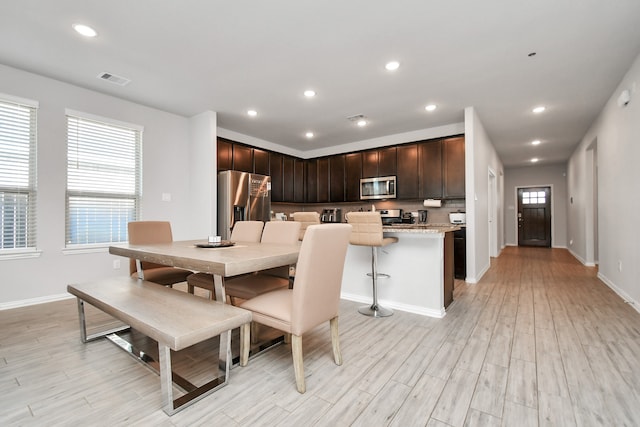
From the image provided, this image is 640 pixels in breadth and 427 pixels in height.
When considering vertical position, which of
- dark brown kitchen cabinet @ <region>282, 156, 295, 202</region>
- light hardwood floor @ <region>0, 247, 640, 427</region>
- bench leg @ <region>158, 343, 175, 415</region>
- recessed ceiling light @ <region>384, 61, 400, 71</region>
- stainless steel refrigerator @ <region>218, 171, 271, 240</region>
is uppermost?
recessed ceiling light @ <region>384, 61, 400, 71</region>

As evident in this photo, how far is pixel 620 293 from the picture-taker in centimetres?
357

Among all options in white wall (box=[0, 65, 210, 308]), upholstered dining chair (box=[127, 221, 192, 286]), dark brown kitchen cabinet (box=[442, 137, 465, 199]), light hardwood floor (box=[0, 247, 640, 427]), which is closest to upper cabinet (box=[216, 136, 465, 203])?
dark brown kitchen cabinet (box=[442, 137, 465, 199])

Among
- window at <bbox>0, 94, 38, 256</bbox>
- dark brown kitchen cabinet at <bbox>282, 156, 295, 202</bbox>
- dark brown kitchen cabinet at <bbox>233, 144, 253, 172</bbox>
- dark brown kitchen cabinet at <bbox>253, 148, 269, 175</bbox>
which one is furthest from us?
dark brown kitchen cabinet at <bbox>282, 156, 295, 202</bbox>

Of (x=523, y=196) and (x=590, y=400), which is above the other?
(x=523, y=196)

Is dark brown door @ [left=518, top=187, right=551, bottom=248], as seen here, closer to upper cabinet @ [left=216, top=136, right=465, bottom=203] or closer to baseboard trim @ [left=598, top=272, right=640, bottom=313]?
baseboard trim @ [left=598, top=272, right=640, bottom=313]

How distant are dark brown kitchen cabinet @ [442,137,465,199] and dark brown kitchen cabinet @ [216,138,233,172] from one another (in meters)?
3.71

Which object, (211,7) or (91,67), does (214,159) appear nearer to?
(91,67)

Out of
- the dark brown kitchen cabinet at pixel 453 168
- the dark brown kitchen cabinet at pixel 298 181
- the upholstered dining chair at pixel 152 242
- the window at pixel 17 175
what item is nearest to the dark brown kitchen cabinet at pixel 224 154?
the dark brown kitchen cabinet at pixel 298 181

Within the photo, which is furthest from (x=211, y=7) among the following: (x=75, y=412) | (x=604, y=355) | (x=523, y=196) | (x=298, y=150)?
(x=523, y=196)

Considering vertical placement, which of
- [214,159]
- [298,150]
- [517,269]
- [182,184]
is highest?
[298,150]

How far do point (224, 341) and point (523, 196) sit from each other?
35.0 feet

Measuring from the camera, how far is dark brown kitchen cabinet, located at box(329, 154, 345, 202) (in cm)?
636

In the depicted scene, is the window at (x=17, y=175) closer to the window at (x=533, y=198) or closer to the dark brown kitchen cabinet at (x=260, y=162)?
the dark brown kitchen cabinet at (x=260, y=162)

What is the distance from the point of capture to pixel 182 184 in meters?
4.69
